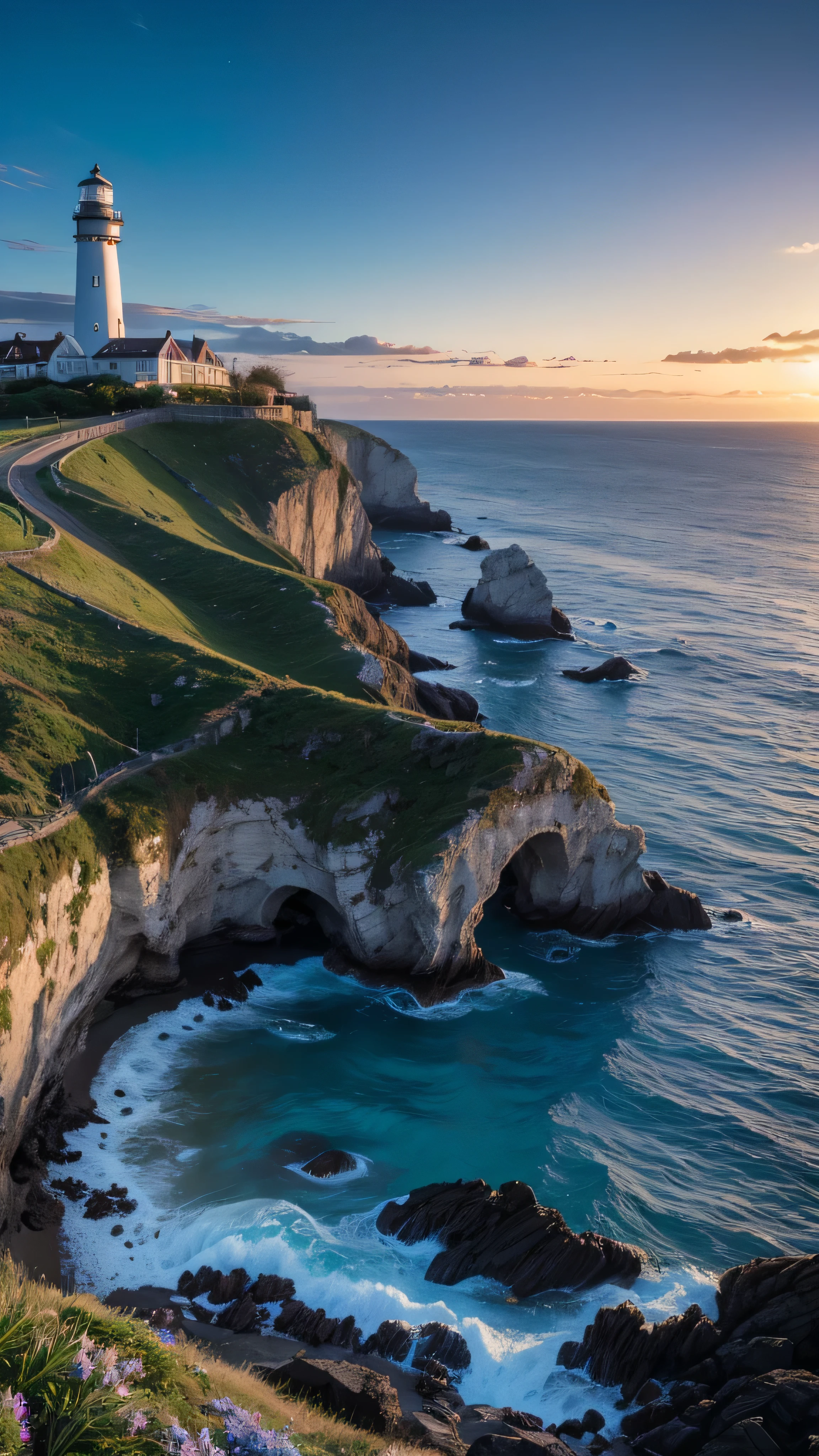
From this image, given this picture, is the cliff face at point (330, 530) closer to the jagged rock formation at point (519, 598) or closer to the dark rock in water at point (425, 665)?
the dark rock in water at point (425, 665)

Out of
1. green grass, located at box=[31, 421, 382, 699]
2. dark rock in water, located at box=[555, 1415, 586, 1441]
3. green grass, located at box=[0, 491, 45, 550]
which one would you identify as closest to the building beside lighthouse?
green grass, located at box=[31, 421, 382, 699]

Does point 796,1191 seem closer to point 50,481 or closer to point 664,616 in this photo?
point 50,481

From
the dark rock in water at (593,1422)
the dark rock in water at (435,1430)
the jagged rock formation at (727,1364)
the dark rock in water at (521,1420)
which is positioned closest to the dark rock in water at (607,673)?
the jagged rock formation at (727,1364)

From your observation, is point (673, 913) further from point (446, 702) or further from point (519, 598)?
point (519, 598)

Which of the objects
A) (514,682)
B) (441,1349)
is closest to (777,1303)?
(441,1349)

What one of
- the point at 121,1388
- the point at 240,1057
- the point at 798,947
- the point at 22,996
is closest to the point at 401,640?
the point at 798,947

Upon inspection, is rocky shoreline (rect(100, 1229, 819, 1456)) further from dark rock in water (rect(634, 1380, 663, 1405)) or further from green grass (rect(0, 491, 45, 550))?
green grass (rect(0, 491, 45, 550))
